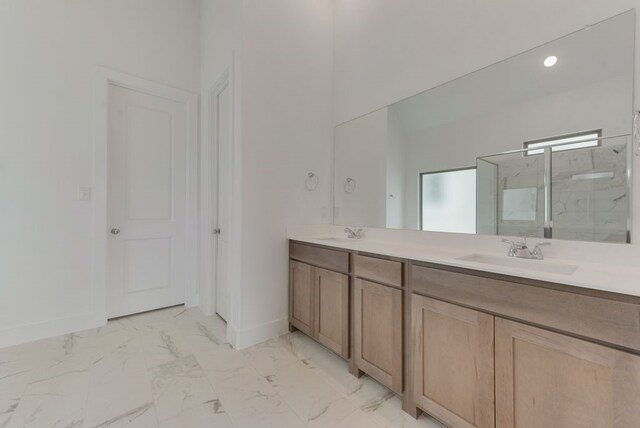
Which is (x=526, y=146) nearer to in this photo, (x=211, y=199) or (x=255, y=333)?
(x=255, y=333)

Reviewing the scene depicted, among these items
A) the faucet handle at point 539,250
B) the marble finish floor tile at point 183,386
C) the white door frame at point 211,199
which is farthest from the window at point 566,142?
the white door frame at point 211,199

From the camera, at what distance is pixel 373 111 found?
2.32 m

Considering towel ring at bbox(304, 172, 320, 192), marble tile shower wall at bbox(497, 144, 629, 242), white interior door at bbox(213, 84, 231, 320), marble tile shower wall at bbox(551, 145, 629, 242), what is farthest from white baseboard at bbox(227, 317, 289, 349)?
marble tile shower wall at bbox(551, 145, 629, 242)

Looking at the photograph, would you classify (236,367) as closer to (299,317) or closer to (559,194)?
(299,317)

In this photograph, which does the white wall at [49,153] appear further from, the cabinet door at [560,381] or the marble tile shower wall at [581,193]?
the marble tile shower wall at [581,193]

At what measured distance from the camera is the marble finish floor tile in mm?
A: 1393

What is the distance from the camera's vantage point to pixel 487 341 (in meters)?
1.13

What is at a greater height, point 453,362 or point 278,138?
point 278,138

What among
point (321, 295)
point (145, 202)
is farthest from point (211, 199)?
point (321, 295)

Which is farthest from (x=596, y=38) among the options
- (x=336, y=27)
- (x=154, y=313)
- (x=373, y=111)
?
(x=154, y=313)

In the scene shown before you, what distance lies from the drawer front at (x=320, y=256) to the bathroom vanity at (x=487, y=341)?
2 centimetres

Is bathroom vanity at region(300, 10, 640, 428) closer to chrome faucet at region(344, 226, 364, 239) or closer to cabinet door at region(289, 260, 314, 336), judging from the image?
cabinet door at region(289, 260, 314, 336)

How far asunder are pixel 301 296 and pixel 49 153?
2410 millimetres

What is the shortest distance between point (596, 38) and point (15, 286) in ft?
13.3
